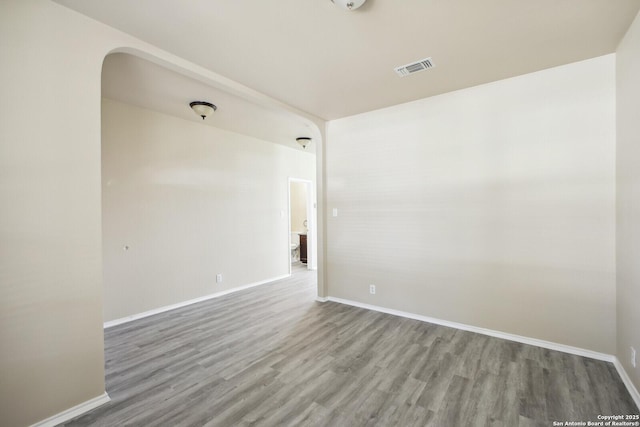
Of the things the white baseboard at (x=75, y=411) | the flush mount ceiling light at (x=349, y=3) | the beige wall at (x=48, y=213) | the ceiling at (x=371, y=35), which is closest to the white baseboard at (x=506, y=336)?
the ceiling at (x=371, y=35)

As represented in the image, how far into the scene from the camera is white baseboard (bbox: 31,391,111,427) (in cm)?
181

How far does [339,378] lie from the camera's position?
236 centimetres

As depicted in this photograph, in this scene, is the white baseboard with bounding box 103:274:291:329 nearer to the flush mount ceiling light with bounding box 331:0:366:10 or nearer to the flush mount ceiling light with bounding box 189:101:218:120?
the flush mount ceiling light with bounding box 189:101:218:120

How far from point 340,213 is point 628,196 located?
2.97m

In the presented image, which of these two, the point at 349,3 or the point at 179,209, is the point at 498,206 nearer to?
the point at 349,3

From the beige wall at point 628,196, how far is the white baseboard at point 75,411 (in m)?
3.84

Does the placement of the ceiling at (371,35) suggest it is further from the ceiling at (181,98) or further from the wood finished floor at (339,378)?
the wood finished floor at (339,378)

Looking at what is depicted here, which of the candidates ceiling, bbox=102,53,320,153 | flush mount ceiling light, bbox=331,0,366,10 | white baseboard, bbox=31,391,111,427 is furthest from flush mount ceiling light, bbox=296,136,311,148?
white baseboard, bbox=31,391,111,427

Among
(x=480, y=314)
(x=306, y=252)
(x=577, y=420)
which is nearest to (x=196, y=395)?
(x=577, y=420)

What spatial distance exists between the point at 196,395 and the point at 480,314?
2.93m

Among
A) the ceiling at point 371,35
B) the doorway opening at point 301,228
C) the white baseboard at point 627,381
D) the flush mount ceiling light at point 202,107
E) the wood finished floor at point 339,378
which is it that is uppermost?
the ceiling at point 371,35

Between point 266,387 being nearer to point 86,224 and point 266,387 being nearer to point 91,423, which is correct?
point 91,423

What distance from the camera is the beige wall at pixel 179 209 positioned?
11.7 feet

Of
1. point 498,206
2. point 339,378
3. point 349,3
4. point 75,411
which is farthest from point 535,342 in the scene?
point 75,411
